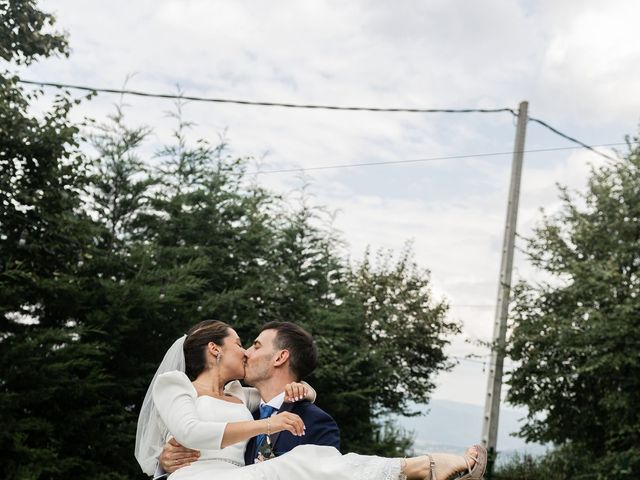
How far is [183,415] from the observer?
3.64m

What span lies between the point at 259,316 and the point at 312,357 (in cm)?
1115

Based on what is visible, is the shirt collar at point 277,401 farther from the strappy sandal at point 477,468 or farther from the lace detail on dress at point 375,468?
the strappy sandal at point 477,468

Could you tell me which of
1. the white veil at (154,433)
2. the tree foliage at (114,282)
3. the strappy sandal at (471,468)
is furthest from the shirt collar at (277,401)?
the tree foliage at (114,282)

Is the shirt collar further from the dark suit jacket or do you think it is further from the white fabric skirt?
the white fabric skirt

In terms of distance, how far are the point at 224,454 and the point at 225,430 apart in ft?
1.15

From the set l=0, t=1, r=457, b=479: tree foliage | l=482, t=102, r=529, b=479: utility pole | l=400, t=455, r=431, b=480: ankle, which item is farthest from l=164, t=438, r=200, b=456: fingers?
l=482, t=102, r=529, b=479: utility pole

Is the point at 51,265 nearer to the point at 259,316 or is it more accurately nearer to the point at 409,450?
the point at 259,316

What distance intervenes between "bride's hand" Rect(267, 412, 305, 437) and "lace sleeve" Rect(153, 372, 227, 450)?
270mm

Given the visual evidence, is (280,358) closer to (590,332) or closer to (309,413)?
(309,413)

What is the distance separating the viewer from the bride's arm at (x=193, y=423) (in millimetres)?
3377

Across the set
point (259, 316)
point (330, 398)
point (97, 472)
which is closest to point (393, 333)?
point (330, 398)

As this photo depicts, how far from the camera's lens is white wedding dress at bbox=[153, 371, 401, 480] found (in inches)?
133

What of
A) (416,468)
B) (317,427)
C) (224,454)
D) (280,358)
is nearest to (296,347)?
(280,358)

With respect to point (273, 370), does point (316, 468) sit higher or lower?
lower
